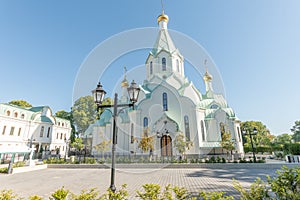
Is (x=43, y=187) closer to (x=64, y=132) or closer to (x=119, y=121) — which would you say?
(x=119, y=121)

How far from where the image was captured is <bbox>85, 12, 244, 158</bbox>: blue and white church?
61.9ft

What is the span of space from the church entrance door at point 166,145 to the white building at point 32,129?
17028 mm

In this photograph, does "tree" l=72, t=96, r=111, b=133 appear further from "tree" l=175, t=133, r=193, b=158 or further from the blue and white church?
"tree" l=175, t=133, r=193, b=158

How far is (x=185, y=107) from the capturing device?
20031mm

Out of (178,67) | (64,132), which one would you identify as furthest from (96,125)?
(178,67)

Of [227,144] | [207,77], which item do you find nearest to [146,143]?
[227,144]

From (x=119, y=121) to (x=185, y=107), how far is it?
31.9 ft

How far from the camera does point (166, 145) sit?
19.2 meters

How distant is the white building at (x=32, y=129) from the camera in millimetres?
21130

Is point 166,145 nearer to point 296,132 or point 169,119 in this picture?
point 169,119

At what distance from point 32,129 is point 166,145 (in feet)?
69.5

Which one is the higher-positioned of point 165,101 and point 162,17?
point 162,17

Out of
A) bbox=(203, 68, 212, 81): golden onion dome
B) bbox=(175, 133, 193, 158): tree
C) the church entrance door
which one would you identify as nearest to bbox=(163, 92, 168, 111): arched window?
the church entrance door

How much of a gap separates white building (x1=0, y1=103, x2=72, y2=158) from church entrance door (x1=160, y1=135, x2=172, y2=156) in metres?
17.0
